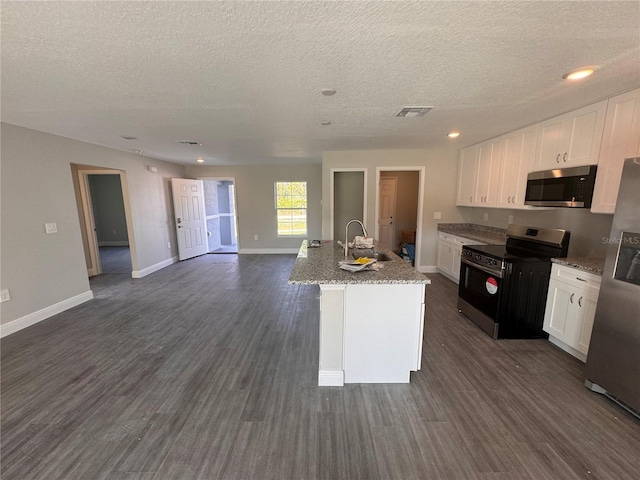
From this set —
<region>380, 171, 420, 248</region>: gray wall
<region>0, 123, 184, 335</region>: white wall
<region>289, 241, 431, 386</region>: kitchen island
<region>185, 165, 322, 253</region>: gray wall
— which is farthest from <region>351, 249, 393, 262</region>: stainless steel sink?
<region>380, 171, 420, 248</region>: gray wall

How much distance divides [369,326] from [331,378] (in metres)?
0.53

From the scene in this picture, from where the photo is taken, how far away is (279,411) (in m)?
1.92

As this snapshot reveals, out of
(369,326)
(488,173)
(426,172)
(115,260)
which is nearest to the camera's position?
(369,326)

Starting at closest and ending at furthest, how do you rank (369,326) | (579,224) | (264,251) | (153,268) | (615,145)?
(369,326), (615,145), (579,224), (153,268), (264,251)

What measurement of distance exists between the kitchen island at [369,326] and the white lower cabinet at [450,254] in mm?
2551

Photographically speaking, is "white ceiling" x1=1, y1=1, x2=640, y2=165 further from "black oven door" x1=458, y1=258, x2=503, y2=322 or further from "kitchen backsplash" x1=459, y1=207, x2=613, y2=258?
"black oven door" x1=458, y1=258, x2=503, y2=322

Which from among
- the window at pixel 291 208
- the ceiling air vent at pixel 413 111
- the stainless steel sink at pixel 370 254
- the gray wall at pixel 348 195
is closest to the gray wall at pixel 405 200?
the gray wall at pixel 348 195

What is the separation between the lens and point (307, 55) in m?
1.64

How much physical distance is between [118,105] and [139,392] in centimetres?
253

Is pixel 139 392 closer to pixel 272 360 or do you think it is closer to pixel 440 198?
pixel 272 360

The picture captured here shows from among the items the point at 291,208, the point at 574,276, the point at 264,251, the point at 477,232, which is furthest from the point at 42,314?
the point at 477,232

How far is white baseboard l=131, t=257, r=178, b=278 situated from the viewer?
17.0 ft

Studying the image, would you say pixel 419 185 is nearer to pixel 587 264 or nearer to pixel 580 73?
pixel 587 264

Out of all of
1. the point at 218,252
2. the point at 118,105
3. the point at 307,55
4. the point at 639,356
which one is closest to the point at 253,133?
the point at 118,105
